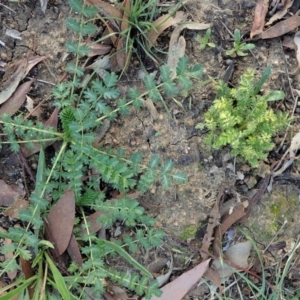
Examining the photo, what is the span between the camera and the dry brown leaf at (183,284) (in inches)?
93.9

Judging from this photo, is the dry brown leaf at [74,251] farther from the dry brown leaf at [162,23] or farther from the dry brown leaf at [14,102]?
the dry brown leaf at [162,23]

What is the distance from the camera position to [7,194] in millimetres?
2326

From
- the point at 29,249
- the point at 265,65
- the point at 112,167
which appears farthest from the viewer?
the point at 265,65

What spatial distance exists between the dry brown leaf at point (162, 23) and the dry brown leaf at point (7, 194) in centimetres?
94

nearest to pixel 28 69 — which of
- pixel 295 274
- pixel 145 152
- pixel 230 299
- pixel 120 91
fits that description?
pixel 120 91

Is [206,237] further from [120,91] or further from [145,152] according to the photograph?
[120,91]

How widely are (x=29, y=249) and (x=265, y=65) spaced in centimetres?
140

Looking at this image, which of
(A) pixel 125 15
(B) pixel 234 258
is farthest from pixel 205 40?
(B) pixel 234 258

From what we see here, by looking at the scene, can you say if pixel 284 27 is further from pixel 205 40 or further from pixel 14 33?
pixel 14 33

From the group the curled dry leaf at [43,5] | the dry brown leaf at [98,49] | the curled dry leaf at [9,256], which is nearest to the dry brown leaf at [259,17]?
the dry brown leaf at [98,49]

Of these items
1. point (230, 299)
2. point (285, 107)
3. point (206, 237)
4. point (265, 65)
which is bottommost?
point (230, 299)

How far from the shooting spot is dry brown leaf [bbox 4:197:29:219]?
7.55ft

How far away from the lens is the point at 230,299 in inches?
95.7

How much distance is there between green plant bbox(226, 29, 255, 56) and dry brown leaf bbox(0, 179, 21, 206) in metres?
1.19
